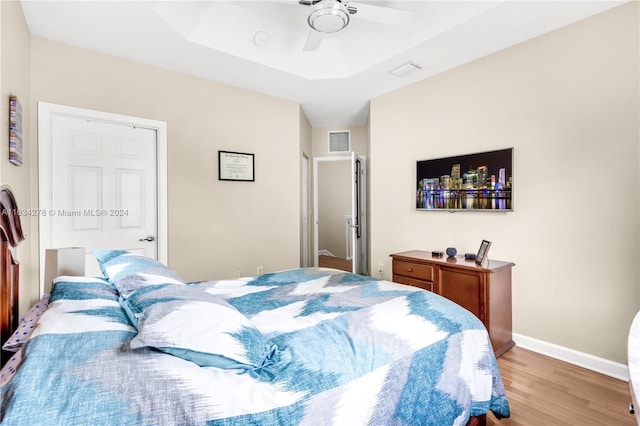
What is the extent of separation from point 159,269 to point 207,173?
81.6 inches

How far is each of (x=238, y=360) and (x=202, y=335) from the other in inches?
5.2

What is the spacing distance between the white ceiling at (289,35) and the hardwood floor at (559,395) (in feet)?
8.52

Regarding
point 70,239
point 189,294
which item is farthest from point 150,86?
point 189,294

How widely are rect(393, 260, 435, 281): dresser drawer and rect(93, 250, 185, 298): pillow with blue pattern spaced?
6.88ft

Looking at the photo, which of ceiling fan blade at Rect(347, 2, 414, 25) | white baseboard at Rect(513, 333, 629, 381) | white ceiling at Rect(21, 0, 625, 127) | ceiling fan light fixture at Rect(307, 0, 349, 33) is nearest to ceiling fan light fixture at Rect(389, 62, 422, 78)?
white ceiling at Rect(21, 0, 625, 127)

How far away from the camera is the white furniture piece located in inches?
27.3

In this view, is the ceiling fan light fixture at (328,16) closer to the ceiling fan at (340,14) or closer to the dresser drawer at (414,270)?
the ceiling fan at (340,14)

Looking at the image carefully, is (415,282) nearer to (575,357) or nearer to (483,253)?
(483,253)

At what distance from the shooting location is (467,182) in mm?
2975

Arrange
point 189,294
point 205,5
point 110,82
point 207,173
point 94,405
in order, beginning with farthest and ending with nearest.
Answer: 1. point 207,173
2. point 110,82
3. point 205,5
4. point 189,294
5. point 94,405

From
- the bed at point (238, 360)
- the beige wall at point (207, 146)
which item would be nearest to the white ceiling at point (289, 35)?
the beige wall at point (207, 146)

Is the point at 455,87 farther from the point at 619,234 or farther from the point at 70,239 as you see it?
the point at 70,239

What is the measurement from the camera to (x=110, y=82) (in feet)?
9.25

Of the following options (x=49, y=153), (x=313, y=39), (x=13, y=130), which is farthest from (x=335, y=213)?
(x=13, y=130)
